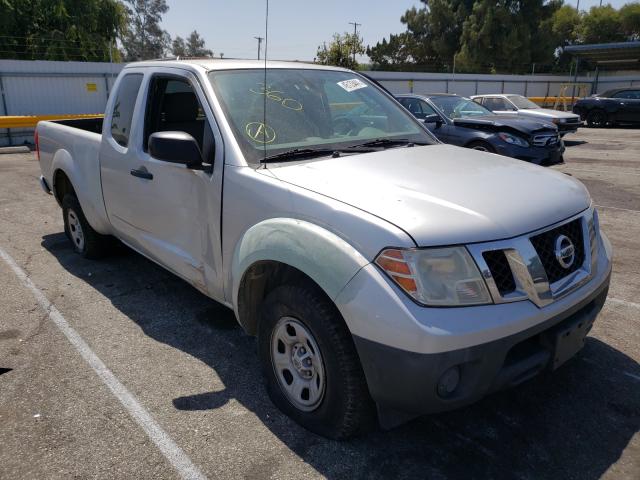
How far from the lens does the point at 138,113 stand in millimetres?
4137

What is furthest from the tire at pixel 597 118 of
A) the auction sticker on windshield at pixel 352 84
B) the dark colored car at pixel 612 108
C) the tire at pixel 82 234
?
the tire at pixel 82 234

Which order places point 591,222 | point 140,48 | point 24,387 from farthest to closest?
point 140,48 < point 24,387 < point 591,222

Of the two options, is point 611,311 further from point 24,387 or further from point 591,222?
point 24,387

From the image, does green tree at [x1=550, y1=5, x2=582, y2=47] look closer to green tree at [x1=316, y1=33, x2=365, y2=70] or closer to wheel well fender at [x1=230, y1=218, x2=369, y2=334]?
green tree at [x1=316, y1=33, x2=365, y2=70]

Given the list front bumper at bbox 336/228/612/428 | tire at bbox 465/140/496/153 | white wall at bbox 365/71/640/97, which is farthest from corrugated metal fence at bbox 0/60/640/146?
front bumper at bbox 336/228/612/428

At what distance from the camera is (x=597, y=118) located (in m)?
22.9

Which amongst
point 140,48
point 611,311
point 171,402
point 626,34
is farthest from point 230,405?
point 140,48

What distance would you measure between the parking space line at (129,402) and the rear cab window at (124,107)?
1.47 metres

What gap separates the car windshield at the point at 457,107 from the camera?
12.1 metres

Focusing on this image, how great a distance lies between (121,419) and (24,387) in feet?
2.56

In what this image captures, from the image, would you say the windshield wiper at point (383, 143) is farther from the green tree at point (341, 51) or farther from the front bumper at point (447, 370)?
the green tree at point (341, 51)

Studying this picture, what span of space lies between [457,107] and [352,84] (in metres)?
8.96

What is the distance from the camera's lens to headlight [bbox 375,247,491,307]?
229cm

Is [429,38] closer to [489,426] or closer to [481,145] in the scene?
[481,145]
